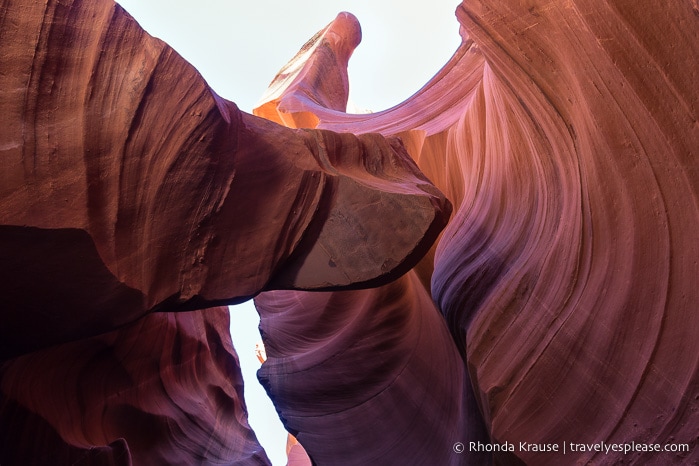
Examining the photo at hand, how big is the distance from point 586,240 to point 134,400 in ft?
13.2

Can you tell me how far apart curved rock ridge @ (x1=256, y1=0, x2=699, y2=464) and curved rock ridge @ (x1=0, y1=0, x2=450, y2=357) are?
2.00ft

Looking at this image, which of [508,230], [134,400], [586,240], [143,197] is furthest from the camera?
[134,400]

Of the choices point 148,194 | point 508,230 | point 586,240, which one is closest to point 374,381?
point 508,230

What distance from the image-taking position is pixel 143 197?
216cm

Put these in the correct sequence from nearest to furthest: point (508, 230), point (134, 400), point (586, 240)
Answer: point (586, 240), point (508, 230), point (134, 400)

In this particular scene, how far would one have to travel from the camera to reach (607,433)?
2025 mm

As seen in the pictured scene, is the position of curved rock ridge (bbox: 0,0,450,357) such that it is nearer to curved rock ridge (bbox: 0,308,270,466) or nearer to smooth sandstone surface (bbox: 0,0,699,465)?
smooth sandstone surface (bbox: 0,0,699,465)

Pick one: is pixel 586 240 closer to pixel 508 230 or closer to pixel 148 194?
pixel 508 230

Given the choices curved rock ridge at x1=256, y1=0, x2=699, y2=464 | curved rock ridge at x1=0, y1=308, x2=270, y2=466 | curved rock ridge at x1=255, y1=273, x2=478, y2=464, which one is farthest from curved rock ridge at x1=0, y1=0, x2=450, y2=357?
curved rock ridge at x1=255, y1=273, x2=478, y2=464

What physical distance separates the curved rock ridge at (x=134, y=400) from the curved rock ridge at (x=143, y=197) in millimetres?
1581

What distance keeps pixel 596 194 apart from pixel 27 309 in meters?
2.52

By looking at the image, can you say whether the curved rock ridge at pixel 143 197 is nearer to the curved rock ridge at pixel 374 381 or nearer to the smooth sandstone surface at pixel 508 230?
the smooth sandstone surface at pixel 508 230

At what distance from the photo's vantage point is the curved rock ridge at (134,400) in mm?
3387

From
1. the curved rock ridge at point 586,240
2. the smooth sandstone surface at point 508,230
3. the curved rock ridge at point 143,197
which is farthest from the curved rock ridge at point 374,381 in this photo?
the curved rock ridge at point 143,197
